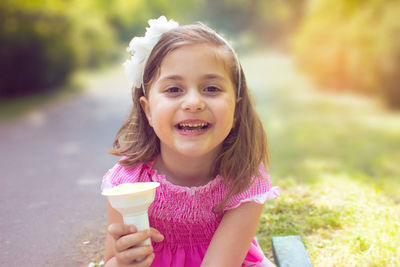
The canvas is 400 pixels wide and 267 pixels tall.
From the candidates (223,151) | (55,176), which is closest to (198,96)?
(223,151)

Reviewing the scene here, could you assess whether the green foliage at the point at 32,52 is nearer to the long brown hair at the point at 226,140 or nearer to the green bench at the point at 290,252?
the long brown hair at the point at 226,140

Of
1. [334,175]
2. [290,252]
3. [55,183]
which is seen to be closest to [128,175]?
[290,252]

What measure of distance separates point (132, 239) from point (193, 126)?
0.49 metres

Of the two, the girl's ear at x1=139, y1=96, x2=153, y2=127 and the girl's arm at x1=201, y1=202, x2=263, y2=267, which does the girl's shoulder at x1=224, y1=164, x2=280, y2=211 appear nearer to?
the girl's arm at x1=201, y1=202, x2=263, y2=267

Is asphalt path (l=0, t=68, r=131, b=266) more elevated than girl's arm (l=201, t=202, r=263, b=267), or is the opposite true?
asphalt path (l=0, t=68, r=131, b=266)

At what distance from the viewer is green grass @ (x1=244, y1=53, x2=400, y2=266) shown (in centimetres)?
217

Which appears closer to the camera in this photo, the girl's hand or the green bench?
the girl's hand

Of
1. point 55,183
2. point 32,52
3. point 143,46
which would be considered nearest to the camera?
point 143,46

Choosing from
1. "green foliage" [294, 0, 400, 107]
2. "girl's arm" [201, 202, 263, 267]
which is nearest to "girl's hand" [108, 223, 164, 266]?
"girl's arm" [201, 202, 263, 267]

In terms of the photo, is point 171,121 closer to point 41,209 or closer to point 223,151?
point 223,151

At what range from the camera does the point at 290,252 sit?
2.04 meters

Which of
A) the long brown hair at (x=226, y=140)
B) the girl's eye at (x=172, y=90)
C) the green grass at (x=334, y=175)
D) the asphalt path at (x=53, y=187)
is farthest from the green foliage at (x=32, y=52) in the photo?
the girl's eye at (x=172, y=90)

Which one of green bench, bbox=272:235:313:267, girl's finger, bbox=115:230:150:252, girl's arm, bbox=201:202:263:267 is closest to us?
girl's finger, bbox=115:230:150:252

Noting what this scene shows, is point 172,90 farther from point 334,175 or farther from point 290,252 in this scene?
point 334,175
